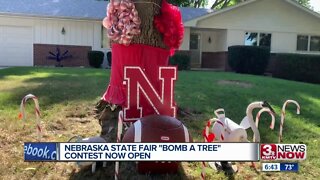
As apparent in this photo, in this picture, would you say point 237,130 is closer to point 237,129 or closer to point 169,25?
point 237,129

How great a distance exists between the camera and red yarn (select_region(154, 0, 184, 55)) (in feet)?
22.4

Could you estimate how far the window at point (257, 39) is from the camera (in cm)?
2367

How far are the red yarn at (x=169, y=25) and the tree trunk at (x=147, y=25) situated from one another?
0.09m

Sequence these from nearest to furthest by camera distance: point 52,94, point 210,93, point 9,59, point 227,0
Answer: point 52,94, point 210,93, point 9,59, point 227,0

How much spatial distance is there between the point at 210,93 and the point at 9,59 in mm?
14975

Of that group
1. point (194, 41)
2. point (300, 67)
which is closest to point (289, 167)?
point (300, 67)

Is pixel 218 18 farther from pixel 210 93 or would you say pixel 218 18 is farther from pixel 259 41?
pixel 210 93

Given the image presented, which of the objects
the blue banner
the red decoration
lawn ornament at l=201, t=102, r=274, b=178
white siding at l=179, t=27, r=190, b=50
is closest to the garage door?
white siding at l=179, t=27, r=190, b=50

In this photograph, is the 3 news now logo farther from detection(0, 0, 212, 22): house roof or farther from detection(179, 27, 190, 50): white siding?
detection(179, 27, 190, 50): white siding

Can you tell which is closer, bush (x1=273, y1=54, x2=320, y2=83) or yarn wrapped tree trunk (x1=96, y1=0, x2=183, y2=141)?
yarn wrapped tree trunk (x1=96, y1=0, x2=183, y2=141)

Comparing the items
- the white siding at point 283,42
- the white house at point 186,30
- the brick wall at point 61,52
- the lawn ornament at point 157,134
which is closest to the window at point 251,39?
the white house at point 186,30

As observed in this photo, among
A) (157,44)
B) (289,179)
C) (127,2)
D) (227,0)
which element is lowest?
(289,179)

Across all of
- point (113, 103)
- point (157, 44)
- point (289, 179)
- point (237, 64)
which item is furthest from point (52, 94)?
point (237, 64)

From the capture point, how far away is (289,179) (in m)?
4.88
